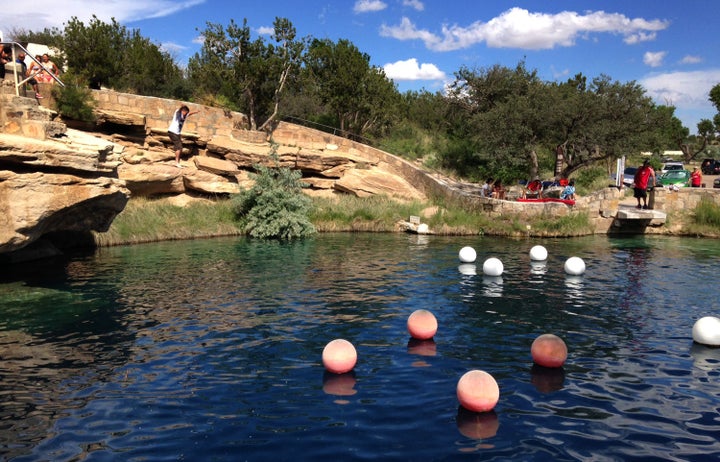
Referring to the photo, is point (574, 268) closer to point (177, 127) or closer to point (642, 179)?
point (642, 179)

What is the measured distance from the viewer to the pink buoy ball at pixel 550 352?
27.1 feet

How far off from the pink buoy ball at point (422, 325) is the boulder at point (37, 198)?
28.6 feet

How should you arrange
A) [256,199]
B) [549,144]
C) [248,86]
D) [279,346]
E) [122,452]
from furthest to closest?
1. [549,144]
2. [248,86]
3. [256,199]
4. [279,346]
5. [122,452]

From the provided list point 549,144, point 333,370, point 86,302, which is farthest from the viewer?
Answer: point 549,144

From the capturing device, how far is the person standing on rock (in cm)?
2402

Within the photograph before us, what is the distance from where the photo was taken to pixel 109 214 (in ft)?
53.9

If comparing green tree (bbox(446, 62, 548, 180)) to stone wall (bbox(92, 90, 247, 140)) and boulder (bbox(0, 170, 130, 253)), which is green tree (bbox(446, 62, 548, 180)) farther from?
boulder (bbox(0, 170, 130, 253))

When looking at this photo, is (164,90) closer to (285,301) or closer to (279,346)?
(285,301)

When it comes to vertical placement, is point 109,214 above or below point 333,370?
above

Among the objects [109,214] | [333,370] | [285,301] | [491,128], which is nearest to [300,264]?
[285,301]

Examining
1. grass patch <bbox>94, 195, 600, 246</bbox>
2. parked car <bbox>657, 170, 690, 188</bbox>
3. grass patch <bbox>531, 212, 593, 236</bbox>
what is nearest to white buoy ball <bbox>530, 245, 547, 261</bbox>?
→ grass patch <bbox>94, 195, 600, 246</bbox>

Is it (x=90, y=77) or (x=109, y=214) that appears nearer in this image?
(x=109, y=214)

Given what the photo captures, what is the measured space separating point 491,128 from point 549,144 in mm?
4179

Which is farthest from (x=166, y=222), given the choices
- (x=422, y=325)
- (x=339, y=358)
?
(x=339, y=358)
